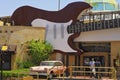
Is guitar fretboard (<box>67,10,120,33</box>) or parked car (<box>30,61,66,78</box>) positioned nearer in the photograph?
parked car (<box>30,61,66,78</box>)

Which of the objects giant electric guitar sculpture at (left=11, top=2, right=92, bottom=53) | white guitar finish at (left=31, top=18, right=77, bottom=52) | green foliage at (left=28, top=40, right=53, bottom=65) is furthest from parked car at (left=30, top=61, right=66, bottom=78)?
white guitar finish at (left=31, top=18, right=77, bottom=52)

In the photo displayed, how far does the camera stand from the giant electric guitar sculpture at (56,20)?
44281 millimetres

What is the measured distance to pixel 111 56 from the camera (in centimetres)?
4394

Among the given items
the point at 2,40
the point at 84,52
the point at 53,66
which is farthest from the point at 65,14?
the point at 53,66

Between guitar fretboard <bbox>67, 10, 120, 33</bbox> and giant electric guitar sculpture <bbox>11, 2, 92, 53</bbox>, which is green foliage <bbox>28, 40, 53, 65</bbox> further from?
guitar fretboard <bbox>67, 10, 120, 33</bbox>

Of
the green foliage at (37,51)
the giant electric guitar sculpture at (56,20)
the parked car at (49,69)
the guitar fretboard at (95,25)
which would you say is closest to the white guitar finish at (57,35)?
the giant electric guitar sculpture at (56,20)

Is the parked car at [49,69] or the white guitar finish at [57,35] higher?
the white guitar finish at [57,35]

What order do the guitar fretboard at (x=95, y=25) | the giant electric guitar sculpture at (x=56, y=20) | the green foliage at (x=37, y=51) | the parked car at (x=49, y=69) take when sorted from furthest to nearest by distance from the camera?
the giant electric guitar sculpture at (x=56, y=20)
the green foliage at (x=37, y=51)
the guitar fretboard at (x=95, y=25)
the parked car at (x=49, y=69)

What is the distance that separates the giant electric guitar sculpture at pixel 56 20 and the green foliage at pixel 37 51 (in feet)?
6.40

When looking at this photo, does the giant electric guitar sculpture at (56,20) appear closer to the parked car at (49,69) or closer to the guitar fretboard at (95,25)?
the guitar fretboard at (95,25)

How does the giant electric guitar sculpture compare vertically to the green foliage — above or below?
above

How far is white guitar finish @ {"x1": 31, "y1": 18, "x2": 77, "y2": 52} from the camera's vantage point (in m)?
44.7

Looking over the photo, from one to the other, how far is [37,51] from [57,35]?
3461 millimetres

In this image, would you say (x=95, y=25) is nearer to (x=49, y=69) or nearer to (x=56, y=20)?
(x=56, y=20)
